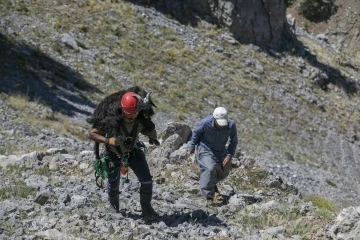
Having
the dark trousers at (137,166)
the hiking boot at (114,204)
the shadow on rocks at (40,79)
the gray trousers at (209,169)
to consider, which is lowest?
the shadow on rocks at (40,79)

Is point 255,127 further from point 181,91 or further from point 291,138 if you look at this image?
point 181,91

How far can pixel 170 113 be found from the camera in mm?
22391

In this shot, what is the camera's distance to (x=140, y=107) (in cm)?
655

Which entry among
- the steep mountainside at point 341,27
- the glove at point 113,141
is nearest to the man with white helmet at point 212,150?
the glove at point 113,141

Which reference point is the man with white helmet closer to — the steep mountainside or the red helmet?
the red helmet

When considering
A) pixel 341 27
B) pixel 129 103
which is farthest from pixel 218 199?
pixel 341 27

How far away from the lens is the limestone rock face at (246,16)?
32531 mm

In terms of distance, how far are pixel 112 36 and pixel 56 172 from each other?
18317mm

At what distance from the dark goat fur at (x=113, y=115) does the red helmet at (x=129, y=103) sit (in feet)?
0.65

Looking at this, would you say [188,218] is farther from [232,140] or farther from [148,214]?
[232,140]

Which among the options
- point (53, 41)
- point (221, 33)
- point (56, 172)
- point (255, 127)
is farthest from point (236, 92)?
point (56, 172)

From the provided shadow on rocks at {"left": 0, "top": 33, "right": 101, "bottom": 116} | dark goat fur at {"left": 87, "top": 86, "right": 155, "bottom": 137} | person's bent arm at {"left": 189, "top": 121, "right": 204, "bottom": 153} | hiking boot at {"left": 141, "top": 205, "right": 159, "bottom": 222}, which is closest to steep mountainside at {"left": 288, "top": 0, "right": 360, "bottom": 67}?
shadow on rocks at {"left": 0, "top": 33, "right": 101, "bottom": 116}

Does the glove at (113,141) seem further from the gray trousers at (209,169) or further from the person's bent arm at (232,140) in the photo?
the person's bent arm at (232,140)

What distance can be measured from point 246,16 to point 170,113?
1239 centimetres
